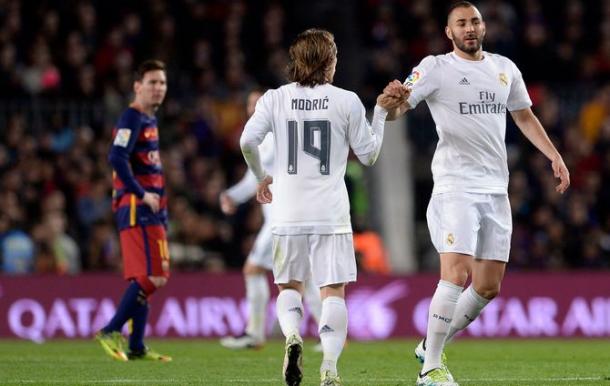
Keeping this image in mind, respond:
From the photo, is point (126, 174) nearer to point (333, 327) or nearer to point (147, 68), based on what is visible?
point (147, 68)

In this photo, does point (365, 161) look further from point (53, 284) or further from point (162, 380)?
point (53, 284)

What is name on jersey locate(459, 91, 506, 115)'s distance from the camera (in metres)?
9.82

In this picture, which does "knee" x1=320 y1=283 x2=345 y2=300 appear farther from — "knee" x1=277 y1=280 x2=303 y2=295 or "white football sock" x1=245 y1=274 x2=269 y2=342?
"white football sock" x1=245 y1=274 x2=269 y2=342

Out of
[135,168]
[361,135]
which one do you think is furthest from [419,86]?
[135,168]

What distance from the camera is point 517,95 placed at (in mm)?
10242

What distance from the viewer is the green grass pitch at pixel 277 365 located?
10.1 metres

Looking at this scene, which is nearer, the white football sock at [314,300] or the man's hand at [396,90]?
the man's hand at [396,90]

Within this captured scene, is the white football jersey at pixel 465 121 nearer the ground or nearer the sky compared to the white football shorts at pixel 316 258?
nearer the sky

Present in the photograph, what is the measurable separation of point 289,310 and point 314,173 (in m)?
0.88

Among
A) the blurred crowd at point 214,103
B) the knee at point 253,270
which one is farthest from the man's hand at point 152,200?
the blurred crowd at point 214,103

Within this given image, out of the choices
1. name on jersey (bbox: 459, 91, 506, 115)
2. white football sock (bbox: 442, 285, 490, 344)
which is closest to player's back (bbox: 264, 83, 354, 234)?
name on jersey (bbox: 459, 91, 506, 115)

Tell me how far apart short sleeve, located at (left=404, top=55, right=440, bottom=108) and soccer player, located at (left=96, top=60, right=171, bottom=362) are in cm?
300

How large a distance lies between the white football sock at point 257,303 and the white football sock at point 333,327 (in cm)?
548

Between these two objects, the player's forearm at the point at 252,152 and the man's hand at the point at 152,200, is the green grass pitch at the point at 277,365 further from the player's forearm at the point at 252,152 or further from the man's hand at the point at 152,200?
the player's forearm at the point at 252,152
